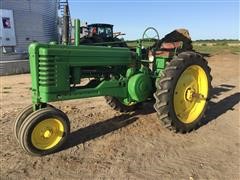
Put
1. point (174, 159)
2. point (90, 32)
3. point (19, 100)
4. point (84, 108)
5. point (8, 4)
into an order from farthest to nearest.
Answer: point (90, 32), point (8, 4), point (19, 100), point (84, 108), point (174, 159)

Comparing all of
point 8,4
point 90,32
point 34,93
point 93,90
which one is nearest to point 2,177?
point 34,93

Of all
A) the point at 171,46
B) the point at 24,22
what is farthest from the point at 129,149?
the point at 24,22

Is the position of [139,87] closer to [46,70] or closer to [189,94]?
[189,94]

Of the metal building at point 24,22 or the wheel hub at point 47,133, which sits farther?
the metal building at point 24,22

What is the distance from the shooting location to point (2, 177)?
15.2ft

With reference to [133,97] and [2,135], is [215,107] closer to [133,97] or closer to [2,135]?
[133,97]

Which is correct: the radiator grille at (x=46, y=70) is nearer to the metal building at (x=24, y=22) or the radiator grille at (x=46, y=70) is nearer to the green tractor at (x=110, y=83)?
the green tractor at (x=110, y=83)

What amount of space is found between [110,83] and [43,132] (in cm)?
151

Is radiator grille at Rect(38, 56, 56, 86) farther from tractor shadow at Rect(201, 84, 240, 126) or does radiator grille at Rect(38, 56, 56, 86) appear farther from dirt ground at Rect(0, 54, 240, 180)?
tractor shadow at Rect(201, 84, 240, 126)

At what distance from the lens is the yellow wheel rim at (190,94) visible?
21.2 feet

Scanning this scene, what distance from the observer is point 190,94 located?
6648 mm

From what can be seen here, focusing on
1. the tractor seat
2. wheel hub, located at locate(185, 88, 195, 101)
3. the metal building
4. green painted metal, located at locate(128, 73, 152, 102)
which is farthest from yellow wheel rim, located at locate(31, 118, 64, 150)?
the metal building

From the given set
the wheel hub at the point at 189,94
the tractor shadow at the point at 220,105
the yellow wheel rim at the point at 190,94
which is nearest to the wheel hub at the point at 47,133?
the yellow wheel rim at the point at 190,94

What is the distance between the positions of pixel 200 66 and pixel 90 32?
44.3 ft
